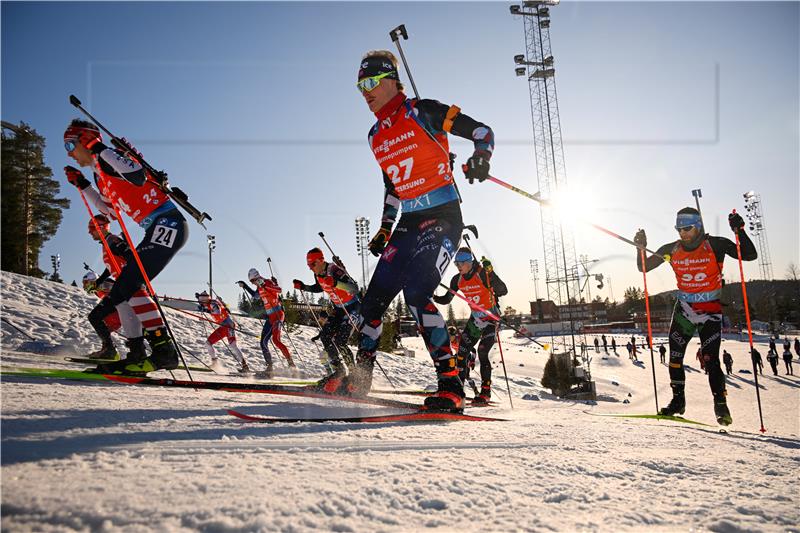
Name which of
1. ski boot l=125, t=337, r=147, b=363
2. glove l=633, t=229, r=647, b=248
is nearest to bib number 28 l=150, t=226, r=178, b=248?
ski boot l=125, t=337, r=147, b=363

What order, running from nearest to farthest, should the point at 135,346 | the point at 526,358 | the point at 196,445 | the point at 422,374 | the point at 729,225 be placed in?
the point at 196,445 < the point at 135,346 < the point at 729,225 < the point at 422,374 < the point at 526,358

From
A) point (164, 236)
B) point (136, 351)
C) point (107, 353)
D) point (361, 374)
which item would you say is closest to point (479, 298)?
point (361, 374)

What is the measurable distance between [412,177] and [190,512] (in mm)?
3057

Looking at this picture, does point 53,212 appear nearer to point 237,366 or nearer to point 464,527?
point 237,366

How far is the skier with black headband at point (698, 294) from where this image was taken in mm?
6105

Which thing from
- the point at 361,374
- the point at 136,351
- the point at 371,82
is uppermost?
the point at 371,82

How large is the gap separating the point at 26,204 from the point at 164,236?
35.6 metres

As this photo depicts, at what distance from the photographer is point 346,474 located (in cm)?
139

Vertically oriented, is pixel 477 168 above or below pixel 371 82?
below

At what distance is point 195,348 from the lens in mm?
10453

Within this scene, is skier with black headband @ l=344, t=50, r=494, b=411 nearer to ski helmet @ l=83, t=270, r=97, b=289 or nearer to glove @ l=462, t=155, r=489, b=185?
glove @ l=462, t=155, r=489, b=185

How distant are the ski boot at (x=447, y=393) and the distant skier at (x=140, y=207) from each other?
2.88 meters

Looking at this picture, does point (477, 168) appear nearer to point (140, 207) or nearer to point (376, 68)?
point (376, 68)

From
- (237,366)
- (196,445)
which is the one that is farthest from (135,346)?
(237,366)
